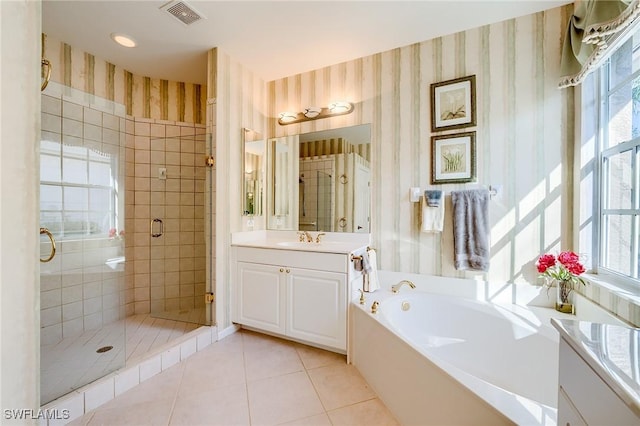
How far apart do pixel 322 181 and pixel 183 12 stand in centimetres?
169

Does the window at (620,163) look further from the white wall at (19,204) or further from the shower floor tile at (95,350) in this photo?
the shower floor tile at (95,350)

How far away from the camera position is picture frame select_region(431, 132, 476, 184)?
2.06 m

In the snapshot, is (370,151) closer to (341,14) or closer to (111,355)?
(341,14)

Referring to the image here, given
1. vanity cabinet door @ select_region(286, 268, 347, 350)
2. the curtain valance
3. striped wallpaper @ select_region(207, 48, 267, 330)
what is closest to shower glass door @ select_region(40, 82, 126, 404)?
striped wallpaper @ select_region(207, 48, 267, 330)

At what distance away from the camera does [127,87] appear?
273cm

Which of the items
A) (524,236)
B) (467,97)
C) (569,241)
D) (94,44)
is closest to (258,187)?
(94,44)

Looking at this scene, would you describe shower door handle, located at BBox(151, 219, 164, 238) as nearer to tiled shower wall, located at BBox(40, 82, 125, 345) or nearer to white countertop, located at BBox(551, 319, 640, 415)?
tiled shower wall, located at BBox(40, 82, 125, 345)

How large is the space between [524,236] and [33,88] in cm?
259

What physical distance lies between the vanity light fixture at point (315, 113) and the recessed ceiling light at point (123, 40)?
4.56 ft

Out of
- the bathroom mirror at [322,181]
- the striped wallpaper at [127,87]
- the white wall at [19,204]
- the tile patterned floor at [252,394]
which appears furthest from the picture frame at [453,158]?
the striped wallpaper at [127,87]

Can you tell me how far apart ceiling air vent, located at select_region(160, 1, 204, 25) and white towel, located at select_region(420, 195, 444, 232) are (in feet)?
7.42

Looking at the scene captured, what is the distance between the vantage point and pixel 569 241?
1.85m

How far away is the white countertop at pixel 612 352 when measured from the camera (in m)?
0.48

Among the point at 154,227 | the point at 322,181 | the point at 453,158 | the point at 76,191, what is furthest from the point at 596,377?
the point at 154,227
